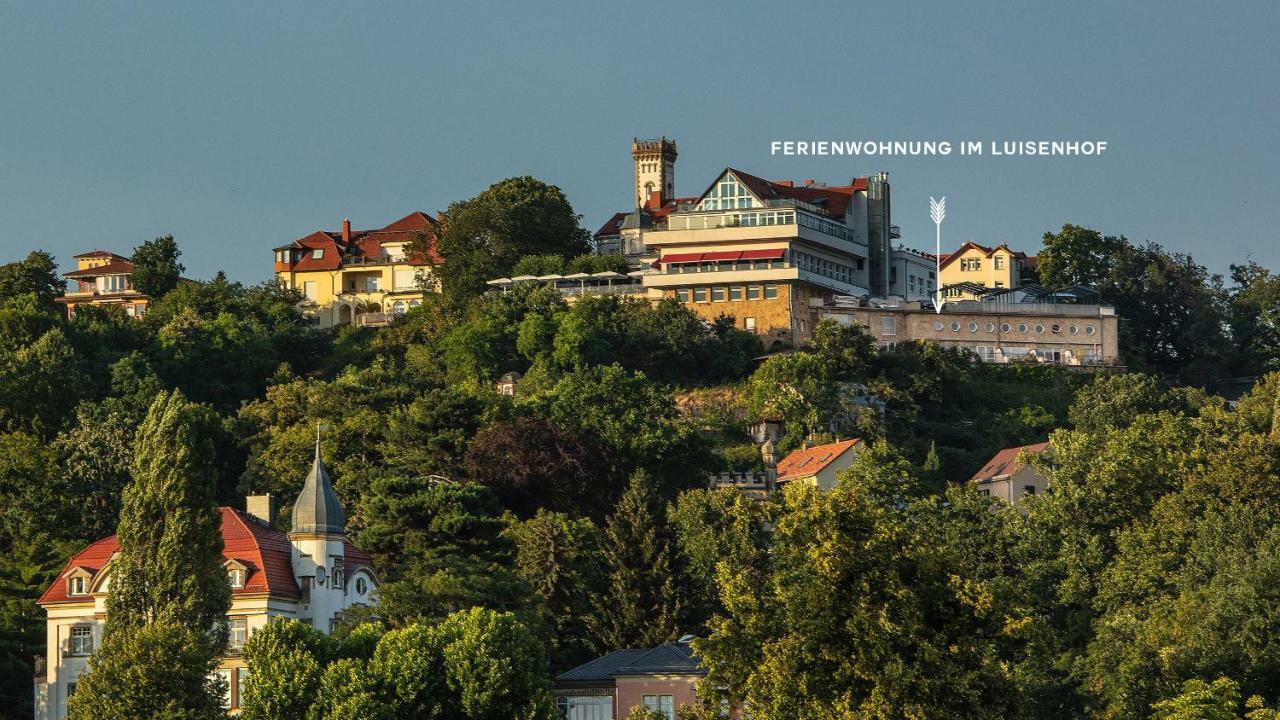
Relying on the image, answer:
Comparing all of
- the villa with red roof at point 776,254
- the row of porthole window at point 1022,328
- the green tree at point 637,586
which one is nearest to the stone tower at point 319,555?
the green tree at point 637,586

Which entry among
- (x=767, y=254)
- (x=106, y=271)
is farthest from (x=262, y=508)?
(x=106, y=271)

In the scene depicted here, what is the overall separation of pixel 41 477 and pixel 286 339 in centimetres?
2863

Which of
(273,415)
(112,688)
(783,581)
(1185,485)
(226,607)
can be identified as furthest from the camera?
(273,415)

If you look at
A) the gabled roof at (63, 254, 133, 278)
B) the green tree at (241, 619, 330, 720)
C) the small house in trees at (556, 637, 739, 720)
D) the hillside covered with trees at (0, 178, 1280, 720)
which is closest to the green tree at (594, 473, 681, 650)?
the hillside covered with trees at (0, 178, 1280, 720)

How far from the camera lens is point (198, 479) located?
227 ft

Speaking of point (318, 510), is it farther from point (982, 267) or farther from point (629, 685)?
point (982, 267)

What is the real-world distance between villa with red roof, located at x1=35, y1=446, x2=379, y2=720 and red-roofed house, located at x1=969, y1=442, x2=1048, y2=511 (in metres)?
28.9

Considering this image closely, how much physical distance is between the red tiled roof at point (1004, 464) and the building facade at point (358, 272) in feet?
103

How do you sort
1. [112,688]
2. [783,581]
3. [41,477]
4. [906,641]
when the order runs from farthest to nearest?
[41,477], [112,688], [783,581], [906,641]

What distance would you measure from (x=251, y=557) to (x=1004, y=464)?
35.5 metres

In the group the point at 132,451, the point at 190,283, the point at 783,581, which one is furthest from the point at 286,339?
the point at 783,581

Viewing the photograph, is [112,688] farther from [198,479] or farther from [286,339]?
[286,339]

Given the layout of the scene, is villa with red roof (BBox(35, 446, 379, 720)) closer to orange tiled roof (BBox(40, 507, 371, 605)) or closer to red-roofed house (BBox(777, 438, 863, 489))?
orange tiled roof (BBox(40, 507, 371, 605))

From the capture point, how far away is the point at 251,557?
74.2 meters
